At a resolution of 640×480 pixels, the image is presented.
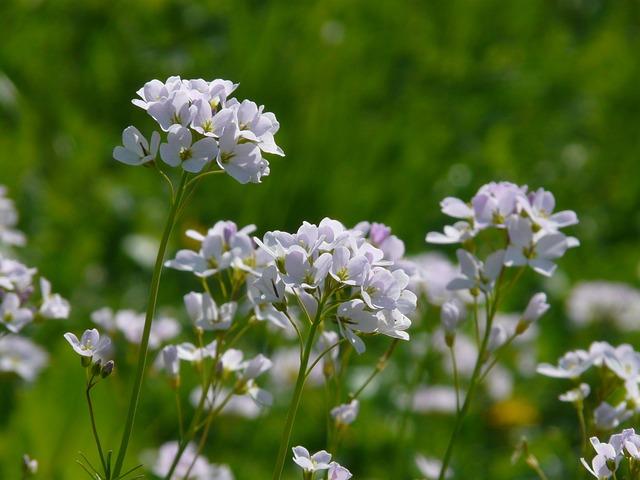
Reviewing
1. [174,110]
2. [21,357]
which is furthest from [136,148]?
[21,357]

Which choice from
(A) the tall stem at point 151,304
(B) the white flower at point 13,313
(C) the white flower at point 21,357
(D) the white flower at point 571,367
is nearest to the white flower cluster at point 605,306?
(D) the white flower at point 571,367

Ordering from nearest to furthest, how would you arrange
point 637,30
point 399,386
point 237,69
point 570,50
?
point 399,386 < point 237,69 < point 570,50 < point 637,30

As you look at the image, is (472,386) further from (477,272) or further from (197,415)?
(197,415)

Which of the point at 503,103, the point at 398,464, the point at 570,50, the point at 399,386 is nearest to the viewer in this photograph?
the point at 398,464

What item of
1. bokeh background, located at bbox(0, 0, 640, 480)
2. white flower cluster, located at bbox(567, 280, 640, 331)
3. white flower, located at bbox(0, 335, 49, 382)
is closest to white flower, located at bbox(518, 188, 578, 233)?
bokeh background, located at bbox(0, 0, 640, 480)

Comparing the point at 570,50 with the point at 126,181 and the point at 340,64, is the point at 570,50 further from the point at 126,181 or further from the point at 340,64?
the point at 126,181

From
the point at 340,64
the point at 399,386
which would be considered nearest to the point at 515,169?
the point at 340,64
